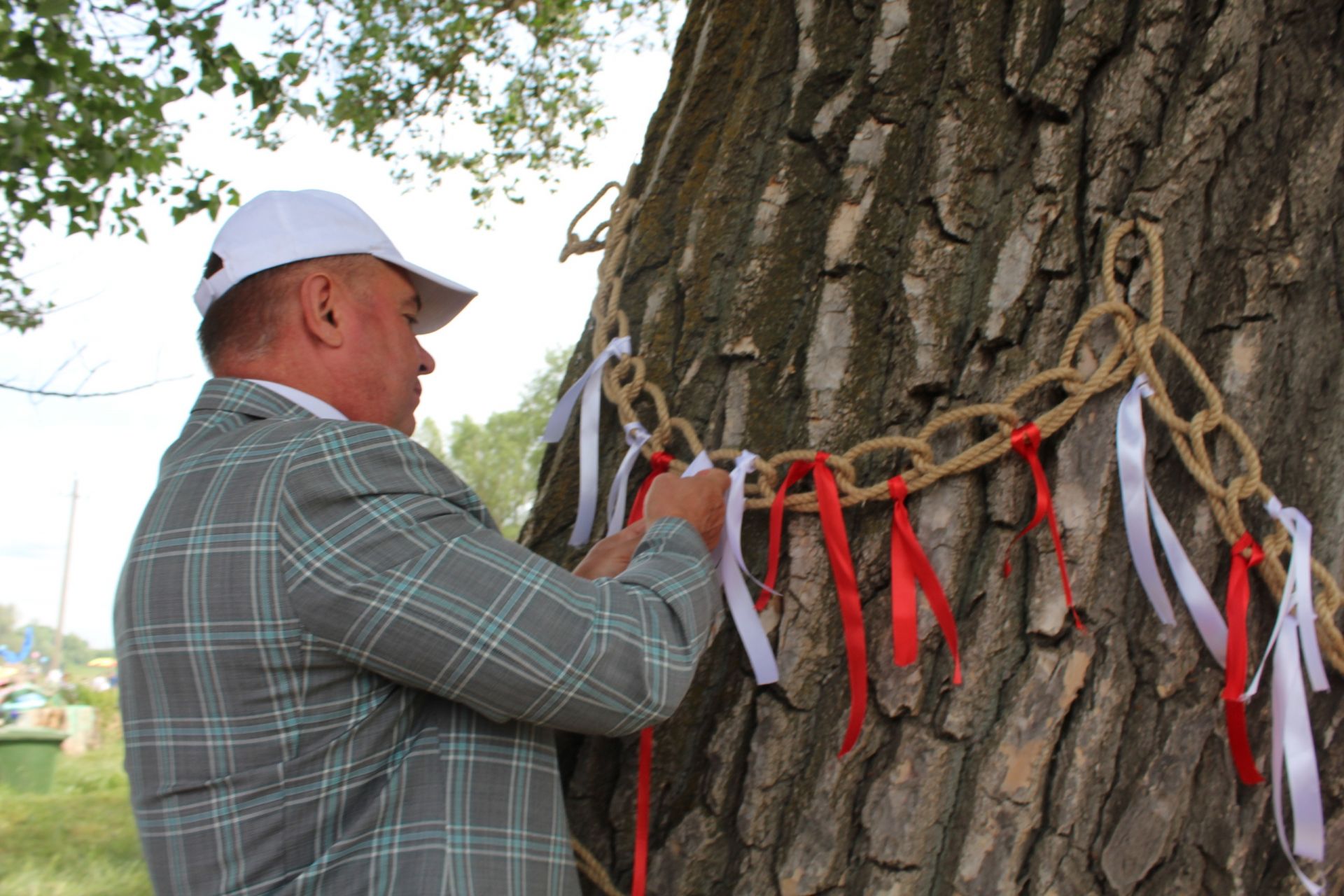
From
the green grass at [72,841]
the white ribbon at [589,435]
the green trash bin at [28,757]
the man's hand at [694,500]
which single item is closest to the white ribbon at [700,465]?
the man's hand at [694,500]

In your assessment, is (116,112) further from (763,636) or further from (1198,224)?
(1198,224)

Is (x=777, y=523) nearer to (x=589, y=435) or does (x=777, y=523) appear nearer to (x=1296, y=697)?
(x=589, y=435)

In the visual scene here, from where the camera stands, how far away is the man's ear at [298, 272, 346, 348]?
4.51ft

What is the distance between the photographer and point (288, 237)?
1451mm

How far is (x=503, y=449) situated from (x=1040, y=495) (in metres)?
21.2

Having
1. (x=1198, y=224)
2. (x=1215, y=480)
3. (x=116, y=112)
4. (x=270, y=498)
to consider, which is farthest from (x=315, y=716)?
(x=116, y=112)

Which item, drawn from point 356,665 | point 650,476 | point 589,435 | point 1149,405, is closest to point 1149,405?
point 1149,405

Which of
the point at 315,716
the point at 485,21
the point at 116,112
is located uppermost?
the point at 485,21

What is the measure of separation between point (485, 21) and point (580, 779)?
5569 millimetres

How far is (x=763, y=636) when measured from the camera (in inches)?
54.6

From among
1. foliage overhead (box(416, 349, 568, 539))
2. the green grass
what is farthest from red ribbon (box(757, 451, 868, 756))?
foliage overhead (box(416, 349, 568, 539))

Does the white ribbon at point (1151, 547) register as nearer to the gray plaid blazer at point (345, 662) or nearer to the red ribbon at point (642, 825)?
the gray plaid blazer at point (345, 662)

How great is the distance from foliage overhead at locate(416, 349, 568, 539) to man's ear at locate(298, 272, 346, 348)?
17.2 meters

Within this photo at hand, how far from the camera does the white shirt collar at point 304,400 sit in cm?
130
